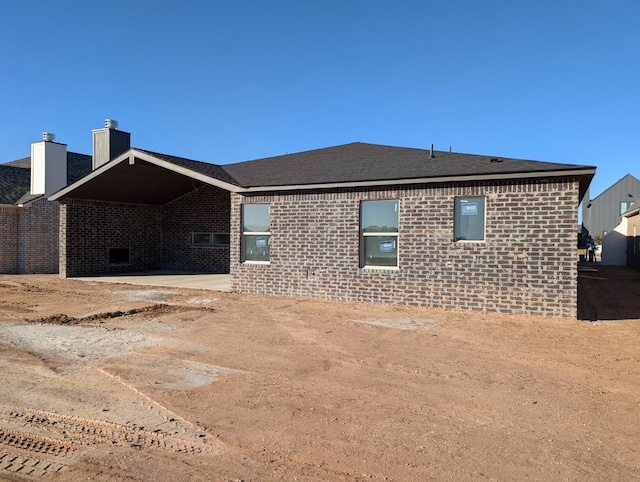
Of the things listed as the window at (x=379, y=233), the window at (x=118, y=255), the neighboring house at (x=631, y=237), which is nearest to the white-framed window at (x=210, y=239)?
the window at (x=118, y=255)

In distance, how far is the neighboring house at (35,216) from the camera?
67.1 feet

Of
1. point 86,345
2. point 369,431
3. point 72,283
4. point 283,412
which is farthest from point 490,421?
point 72,283

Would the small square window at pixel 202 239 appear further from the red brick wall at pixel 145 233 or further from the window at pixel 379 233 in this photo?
the window at pixel 379 233

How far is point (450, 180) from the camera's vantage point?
10.8 meters

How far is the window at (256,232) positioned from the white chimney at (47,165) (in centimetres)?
1207

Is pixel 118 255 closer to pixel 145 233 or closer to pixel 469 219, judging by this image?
pixel 145 233

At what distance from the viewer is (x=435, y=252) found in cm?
1113

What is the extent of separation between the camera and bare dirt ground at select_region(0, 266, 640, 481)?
376 cm

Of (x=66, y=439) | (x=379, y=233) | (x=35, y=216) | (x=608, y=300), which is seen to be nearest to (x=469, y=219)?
(x=379, y=233)

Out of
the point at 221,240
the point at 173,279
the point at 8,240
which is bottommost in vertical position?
the point at 173,279

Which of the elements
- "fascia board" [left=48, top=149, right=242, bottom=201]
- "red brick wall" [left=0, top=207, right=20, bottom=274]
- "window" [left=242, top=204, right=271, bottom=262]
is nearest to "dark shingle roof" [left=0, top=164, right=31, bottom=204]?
"red brick wall" [left=0, top=207, right=20, bottom=274]

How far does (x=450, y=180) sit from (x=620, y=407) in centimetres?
655

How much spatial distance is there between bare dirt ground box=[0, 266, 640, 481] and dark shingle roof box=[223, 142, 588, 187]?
332 cm

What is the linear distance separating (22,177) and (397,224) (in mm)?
20056
